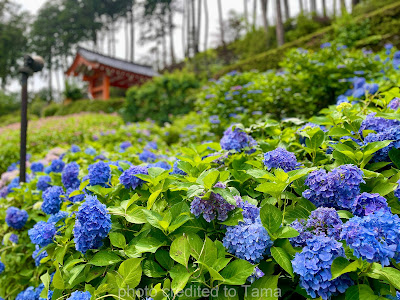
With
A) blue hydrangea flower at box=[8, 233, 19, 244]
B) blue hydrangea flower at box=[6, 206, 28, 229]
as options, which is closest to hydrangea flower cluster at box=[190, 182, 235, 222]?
blue hydrangea flower at box=[6, 206, 28, 229]

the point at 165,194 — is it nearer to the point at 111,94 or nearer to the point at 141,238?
the point at 141,238

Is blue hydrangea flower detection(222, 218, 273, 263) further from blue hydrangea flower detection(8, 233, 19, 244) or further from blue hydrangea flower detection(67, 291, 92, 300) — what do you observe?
blue hydrangea flower detection(8, 233, 19, 244)

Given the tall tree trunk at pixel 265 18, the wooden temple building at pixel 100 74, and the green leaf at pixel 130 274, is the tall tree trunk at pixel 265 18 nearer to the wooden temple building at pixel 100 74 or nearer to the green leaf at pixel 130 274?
the wooden temple building at pixel 100 74

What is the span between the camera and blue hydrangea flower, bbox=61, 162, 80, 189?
1637 mm

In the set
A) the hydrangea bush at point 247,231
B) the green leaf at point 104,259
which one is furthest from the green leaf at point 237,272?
the green leaf at point 104,259

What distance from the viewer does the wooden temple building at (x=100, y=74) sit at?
52.8ft

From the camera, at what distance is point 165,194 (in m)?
1.16

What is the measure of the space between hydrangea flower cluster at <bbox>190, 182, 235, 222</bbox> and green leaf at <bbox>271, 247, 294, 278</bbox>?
0.18 m

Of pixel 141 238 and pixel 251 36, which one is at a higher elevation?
pixel 251 36

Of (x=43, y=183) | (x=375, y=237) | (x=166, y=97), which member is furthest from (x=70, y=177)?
(x=166, y=97)

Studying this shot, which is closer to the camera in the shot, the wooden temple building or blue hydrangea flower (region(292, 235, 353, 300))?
blue hydrangea flower (region(292, 235, 353, 300))

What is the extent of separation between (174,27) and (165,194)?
2940 centimetres

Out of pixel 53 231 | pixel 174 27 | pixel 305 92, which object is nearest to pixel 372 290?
pixel 53 231

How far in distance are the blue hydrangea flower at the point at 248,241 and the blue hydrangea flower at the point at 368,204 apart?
31cm
